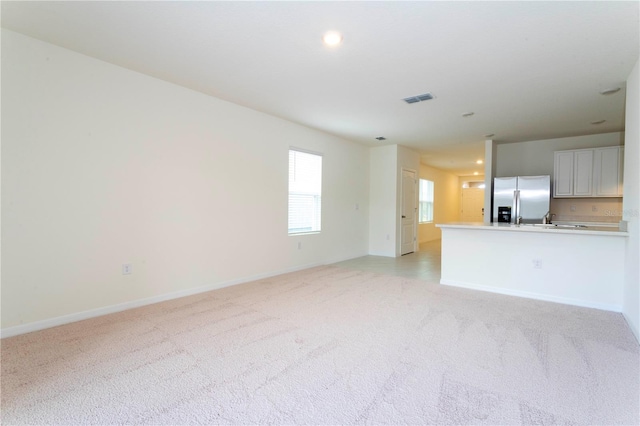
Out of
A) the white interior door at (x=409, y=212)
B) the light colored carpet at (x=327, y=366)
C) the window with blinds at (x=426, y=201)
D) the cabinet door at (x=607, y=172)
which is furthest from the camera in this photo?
the window with blinds at (x=426, y=201)

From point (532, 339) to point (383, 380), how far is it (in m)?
1.56

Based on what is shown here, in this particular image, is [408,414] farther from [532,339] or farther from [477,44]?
[477,44]

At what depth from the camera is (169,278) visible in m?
3.63

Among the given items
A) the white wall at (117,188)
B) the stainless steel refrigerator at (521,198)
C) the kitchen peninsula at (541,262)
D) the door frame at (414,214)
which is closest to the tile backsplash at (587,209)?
the stainless steel refrigerator at (521,198)

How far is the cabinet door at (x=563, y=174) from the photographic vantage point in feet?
18.6

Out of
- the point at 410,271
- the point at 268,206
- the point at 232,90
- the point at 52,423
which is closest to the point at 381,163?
the point at 410,271

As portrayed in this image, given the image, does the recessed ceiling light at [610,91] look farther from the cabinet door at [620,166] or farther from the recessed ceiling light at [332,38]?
the recessed ceiling light at [332,38]

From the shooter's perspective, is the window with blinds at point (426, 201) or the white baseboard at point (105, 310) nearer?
the white baseboard at point (105, 310)

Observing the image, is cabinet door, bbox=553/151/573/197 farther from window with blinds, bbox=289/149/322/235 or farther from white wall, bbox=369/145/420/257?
window with blinds, bbox=289/149/322/235

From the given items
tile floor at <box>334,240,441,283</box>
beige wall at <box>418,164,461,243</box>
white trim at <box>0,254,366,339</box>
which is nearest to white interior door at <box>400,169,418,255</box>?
tile floor at <box>334,240,441,283</box>

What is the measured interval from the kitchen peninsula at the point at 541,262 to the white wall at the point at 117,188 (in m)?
2.89

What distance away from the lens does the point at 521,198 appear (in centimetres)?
588

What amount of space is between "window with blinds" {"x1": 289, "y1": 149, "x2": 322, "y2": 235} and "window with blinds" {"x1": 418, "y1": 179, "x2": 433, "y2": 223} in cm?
490

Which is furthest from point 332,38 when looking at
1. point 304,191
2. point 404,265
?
point 404,265
